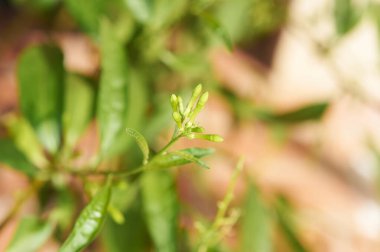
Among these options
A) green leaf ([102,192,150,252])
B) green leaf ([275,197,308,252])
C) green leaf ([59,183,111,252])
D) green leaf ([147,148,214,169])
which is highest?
green leaf ([147,148,214,169])

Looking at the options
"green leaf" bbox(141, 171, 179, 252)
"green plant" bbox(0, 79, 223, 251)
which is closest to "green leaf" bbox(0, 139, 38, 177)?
"green plant" bbox(0, 79, 223, 251)

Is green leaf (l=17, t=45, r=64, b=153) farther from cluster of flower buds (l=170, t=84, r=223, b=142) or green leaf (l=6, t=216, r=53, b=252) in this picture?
cluster of flower buds (l=170, t=84, r=223, b=142)

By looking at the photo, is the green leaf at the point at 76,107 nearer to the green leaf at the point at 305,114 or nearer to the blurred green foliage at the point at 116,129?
the blurred green foliage at the point at 116,129

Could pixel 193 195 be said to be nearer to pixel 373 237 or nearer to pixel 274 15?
pixel 274 15

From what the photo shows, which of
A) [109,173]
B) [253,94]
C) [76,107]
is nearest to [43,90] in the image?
[76,107]

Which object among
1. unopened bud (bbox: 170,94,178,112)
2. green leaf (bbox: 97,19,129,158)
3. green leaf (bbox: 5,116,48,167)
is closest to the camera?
unopened bud (bbox: 170,94,178,112)

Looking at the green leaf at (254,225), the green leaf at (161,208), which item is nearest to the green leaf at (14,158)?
the green leaf at (161,208)
